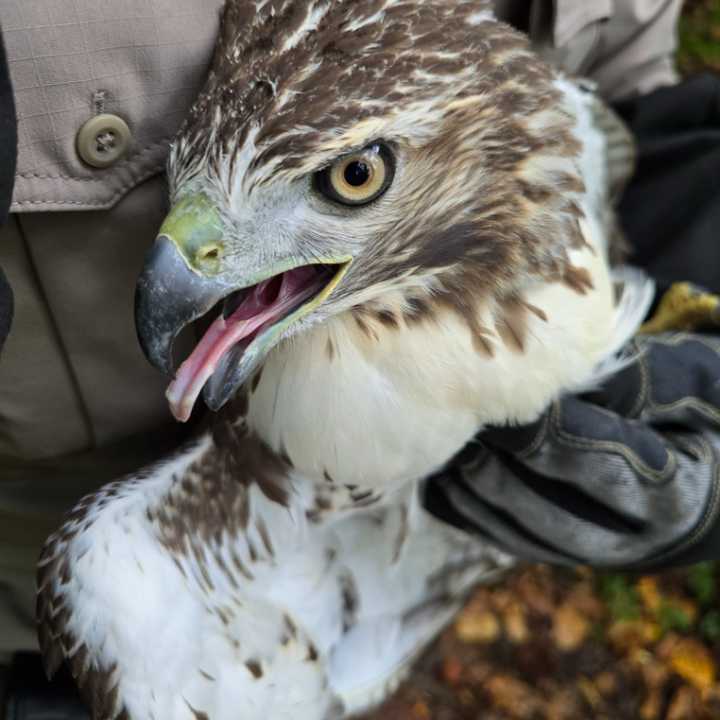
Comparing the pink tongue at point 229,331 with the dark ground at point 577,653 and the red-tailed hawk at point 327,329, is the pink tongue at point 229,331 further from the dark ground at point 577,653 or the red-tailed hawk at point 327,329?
the dark ground at point 577,653

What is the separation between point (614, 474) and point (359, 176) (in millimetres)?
692

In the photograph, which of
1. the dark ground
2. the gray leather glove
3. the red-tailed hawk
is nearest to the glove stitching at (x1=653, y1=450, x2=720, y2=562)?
the gray leather glove

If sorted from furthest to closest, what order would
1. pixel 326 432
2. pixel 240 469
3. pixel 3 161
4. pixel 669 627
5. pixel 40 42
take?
pixel 669 627
pixel 240 469
pixel 326 432
pixel 40 42
pixel 3 161

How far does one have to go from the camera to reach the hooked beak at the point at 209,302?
1037 mm

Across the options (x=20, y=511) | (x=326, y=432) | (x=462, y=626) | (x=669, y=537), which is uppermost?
(x=326, y=432)

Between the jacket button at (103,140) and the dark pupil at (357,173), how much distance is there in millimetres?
327

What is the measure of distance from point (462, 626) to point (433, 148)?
2042 mm

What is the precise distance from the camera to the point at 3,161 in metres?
1.00

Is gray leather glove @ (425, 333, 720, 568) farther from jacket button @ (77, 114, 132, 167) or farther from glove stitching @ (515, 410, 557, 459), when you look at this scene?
jacket button @ (77, 114, 132, 167)

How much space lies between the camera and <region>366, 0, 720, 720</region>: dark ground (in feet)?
8.68

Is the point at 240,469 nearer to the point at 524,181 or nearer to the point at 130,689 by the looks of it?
the point at 130,689

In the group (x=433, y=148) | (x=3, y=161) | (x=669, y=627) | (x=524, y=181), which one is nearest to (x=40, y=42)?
(x=3, y=161)

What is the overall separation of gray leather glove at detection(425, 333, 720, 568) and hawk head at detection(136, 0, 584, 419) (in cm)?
38

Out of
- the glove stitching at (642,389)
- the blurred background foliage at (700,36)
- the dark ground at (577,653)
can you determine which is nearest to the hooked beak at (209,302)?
the glove stitching at (642,389)
